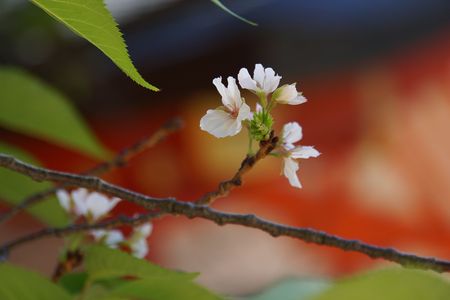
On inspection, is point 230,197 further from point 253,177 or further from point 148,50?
point 148,50

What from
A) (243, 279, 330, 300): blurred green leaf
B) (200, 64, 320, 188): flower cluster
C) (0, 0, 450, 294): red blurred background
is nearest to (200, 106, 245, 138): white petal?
(200, 64, 320, 188): flower cluster

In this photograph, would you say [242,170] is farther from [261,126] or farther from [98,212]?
[98,212]

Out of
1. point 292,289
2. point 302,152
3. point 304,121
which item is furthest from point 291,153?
point 304,121

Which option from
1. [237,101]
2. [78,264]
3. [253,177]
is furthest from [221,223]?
[253,177]

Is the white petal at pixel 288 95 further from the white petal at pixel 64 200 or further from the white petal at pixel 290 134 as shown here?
the white petal at pixel 64 200

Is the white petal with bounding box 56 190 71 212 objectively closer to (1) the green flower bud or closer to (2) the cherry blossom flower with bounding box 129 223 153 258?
(2) the cherry blossom flower with bounding box 129 223 153 258

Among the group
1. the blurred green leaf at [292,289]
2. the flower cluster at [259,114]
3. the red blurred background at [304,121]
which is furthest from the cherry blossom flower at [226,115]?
the red blurred background at [304,121]
